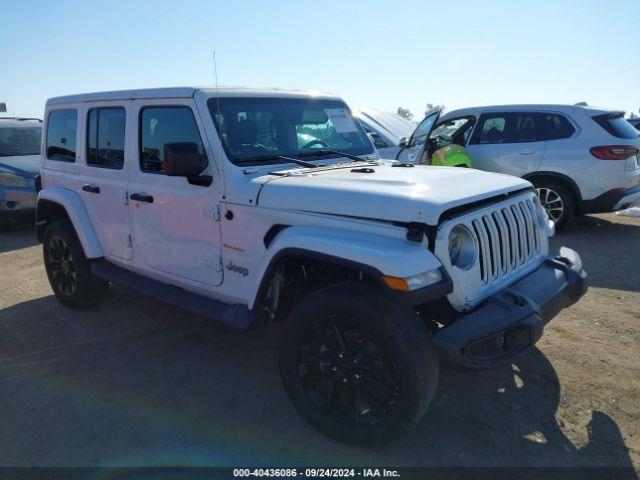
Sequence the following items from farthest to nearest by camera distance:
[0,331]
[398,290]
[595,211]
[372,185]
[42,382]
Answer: [595,211]
[0,331]
[42,382]
[372,185]
[398,290]

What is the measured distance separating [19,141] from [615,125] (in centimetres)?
991

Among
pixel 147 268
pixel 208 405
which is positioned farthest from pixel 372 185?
pixel 147 268

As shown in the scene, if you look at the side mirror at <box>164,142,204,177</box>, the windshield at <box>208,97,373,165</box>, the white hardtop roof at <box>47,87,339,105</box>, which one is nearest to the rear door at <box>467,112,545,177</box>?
the windshield at <box>208,97,373,165</box>

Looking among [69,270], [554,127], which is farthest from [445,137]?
[69,270]

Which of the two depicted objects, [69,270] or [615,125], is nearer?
[69,270]

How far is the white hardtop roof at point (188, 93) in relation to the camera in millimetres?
3532

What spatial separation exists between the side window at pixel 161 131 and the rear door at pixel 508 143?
5250 mm

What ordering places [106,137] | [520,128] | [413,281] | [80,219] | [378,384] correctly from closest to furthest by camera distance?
[413,281]
[378,384]
[106,137]
[80,219]
[520,128]

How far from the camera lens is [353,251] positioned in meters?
2.51

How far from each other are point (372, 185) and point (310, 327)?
2.82 ft

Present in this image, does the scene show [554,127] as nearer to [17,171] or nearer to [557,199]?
[557,199]

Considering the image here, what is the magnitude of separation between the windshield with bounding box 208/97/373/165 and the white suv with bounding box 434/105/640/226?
3.93m

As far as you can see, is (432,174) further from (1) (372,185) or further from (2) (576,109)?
(2) (576,109)

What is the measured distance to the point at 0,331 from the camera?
4.49 m
